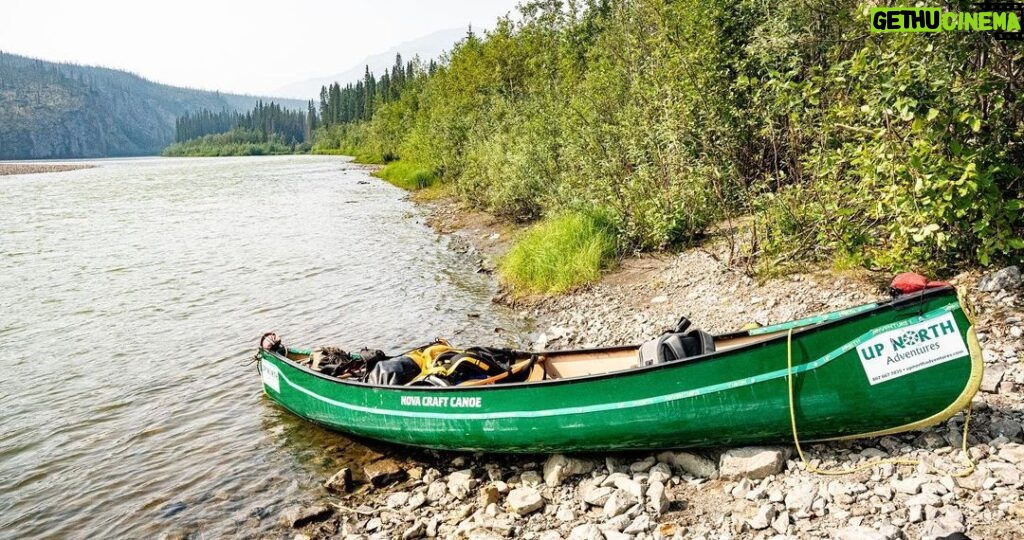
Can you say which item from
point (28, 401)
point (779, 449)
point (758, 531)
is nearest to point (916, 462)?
point (779, 449)

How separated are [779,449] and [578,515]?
79.3 inches

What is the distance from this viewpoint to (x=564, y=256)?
14500 millimetres

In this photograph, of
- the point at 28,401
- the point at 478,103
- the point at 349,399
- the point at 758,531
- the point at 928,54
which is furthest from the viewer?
the point at 478,103

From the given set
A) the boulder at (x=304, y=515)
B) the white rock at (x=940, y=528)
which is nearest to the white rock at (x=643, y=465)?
the white rock at (x=940, y=528)

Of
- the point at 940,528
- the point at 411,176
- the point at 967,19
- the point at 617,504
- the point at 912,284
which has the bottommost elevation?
the point at 617,504

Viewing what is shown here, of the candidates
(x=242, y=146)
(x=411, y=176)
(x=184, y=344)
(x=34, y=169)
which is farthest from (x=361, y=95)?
(x=184, y=344)

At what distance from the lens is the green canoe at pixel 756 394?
528cm

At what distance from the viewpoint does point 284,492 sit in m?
7.42

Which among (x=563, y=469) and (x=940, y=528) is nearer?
(x=940, y=528)

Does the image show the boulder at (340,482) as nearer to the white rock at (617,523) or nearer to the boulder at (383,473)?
the boulder at (383,473)

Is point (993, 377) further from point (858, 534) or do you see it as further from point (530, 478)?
point (530, 478)

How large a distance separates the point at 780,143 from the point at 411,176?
36515mm

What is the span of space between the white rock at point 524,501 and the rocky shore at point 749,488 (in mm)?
16

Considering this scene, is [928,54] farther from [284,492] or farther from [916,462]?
[284,492]
